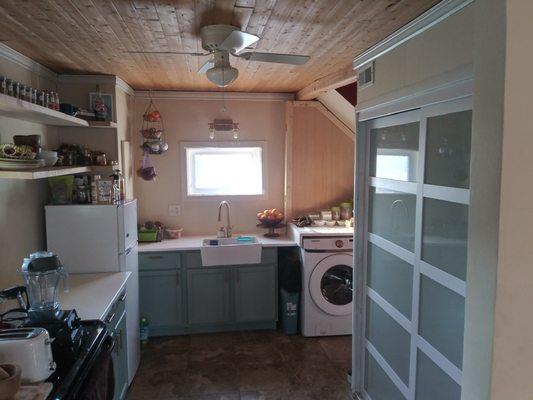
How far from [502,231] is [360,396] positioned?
93.8 inches

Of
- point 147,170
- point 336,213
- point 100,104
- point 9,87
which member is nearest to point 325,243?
point 336,213

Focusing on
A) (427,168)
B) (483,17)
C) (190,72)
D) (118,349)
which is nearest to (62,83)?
(190,72)

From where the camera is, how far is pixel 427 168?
6.85ft

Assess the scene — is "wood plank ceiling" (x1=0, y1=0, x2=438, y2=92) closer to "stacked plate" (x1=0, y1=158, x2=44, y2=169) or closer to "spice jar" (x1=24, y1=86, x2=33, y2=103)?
"spice jar" (x1=24, y1=86, x2=33, y2=103)

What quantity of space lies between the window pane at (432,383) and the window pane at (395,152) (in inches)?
36.9

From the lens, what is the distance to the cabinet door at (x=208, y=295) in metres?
3.96

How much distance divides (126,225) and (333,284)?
6.43ft

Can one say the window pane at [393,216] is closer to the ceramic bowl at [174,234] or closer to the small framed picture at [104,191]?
the small framed picture at [104,191]

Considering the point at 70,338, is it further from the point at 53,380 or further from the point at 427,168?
the point at 427,168

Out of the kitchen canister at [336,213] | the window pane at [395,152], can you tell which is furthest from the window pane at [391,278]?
the kitchen canister at [336,213]

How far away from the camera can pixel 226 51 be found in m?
2.26

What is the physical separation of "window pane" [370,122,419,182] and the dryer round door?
4.31 ft

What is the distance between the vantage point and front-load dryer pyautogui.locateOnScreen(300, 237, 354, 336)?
153 inches

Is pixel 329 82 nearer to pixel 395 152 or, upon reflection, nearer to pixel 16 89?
pixel 395 152
